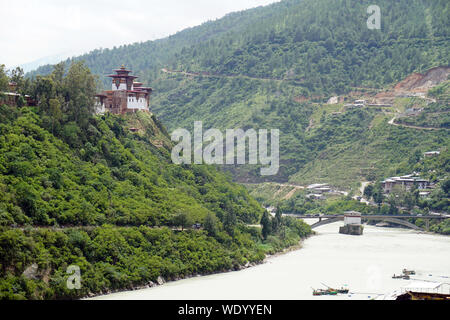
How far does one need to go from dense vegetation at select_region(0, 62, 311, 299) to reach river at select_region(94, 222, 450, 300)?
1.52 m

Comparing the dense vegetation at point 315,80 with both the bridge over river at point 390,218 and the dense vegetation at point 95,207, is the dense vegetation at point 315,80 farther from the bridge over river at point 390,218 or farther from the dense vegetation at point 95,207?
the dense vegetation at point 95,207

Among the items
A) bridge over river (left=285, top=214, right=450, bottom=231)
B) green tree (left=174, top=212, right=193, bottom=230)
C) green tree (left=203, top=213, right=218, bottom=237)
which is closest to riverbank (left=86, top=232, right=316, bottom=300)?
green tree (left=203, top=213, right=218, bottom=237)

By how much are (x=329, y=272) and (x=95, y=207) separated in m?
13.3

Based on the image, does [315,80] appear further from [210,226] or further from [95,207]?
[95,207]

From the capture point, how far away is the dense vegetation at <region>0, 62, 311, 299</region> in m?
33.5

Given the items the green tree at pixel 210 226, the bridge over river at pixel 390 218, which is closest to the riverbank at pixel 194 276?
the green tree at pixel 210 226

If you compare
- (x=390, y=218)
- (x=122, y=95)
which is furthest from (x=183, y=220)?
(x=390, y=218)

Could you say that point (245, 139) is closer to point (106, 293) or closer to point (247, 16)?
point (106, 293)

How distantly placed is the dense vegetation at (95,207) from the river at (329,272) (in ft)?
4.98

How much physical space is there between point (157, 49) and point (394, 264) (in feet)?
396

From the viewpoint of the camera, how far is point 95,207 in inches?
1548

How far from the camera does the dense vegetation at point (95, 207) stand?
33.5m

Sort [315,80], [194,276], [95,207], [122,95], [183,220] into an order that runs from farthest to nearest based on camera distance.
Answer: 1. [315,80]
2. [122,95]
3. [183,220]
4. [194,276]
5. [95,207]

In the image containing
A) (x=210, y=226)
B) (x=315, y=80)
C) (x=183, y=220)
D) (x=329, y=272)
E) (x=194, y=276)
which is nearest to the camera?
(x=194, y=276)
